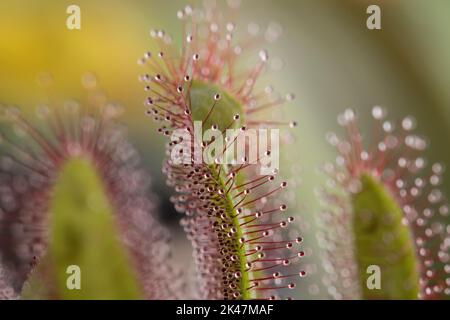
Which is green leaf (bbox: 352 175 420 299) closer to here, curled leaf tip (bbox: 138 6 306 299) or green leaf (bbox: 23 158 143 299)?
curled leaf tip (bbox: 138 6 306 299)

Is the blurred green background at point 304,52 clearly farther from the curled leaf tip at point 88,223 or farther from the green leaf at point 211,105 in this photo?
the green leaf at point 211,105

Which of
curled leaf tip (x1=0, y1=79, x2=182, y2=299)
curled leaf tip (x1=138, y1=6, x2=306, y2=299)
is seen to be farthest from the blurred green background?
curled leaf tip (x1=138, y1=6, x2=306, y2=299)

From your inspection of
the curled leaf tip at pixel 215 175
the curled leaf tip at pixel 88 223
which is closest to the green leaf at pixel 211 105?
the curled leaf tip at pixel 215 175

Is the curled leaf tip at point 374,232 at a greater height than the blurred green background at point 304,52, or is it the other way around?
the blurred green background at point 304,52

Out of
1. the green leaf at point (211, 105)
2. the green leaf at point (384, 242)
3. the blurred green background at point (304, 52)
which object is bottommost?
the green leaf at point (384, 242)

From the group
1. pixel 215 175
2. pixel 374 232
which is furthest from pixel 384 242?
pixel 215 175
